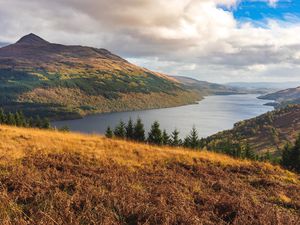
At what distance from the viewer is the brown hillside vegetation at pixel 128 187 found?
645 cm

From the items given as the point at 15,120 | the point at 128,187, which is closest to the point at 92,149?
the point at 128,187

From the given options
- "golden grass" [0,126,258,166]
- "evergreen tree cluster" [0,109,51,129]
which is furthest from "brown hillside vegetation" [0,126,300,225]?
"evergreen tree cluster" [0,109,51,129]

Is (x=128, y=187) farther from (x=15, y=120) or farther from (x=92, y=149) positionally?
(x=15, y=120)

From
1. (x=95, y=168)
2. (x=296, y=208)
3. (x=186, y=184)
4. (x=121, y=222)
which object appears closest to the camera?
(x=121, y=222)

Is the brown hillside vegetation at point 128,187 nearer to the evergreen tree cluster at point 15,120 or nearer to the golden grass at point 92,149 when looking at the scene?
the golden grass at point 92,149

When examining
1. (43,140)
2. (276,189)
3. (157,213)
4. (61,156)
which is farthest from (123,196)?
(43,140)

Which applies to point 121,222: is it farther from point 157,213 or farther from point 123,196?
point 123,196

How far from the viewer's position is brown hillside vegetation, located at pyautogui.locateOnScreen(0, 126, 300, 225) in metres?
6.45

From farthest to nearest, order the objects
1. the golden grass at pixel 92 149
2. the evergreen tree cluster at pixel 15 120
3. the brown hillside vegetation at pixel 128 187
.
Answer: the evergreen tree cluster at pixel 15 120 → the golden grass at pixel 92 149 → the brown hillside vegetation at pixel 128 187

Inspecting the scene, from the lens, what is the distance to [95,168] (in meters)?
13.2

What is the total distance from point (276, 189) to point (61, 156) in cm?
1098

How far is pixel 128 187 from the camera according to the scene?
9.72m

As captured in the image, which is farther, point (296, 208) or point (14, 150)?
point (14, 150)

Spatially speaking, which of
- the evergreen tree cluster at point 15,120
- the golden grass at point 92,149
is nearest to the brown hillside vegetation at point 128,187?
the golden grass at point 92,149
